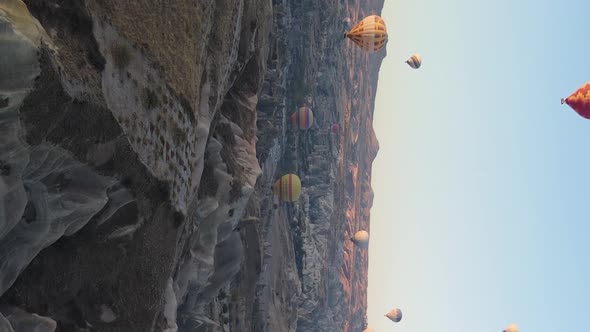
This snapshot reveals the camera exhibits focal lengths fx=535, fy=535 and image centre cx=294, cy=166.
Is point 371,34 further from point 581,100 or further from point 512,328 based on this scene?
point 512,328

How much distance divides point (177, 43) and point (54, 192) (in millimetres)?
6623

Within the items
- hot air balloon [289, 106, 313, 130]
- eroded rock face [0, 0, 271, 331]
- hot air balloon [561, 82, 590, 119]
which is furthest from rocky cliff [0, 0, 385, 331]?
hot air balloon [561, 82, 590, 119]

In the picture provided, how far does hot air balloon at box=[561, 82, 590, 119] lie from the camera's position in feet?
105

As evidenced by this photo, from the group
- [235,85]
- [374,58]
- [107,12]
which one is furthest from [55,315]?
[374,58]

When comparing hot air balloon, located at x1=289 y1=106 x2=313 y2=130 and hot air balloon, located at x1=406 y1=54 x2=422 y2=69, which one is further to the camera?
hot air balloon, located at x1=406 y1=54 x2=422 y2=69

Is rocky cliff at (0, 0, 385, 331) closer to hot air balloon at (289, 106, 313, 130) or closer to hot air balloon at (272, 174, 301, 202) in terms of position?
hot air balloon at (272, 174, 301, 202)

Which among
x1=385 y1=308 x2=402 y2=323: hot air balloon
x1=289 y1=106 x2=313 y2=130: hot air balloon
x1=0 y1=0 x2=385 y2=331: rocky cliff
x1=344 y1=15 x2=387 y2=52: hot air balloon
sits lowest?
x1=385 y1=308 x2=402 y2=323: hot air balloon

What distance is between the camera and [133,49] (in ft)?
47.8

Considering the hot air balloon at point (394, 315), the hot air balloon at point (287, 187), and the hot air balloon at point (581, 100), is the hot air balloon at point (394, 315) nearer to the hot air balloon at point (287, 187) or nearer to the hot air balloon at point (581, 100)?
the hot air balloon at point (287, 187)

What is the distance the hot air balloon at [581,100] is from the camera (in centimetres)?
3206

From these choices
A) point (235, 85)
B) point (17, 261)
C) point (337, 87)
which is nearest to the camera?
point (17, 261)

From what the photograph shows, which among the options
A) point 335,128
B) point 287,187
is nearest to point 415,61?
point 335,128

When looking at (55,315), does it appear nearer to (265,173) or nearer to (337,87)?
(265,173)

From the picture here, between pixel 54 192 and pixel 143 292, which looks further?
pixel 143 292
